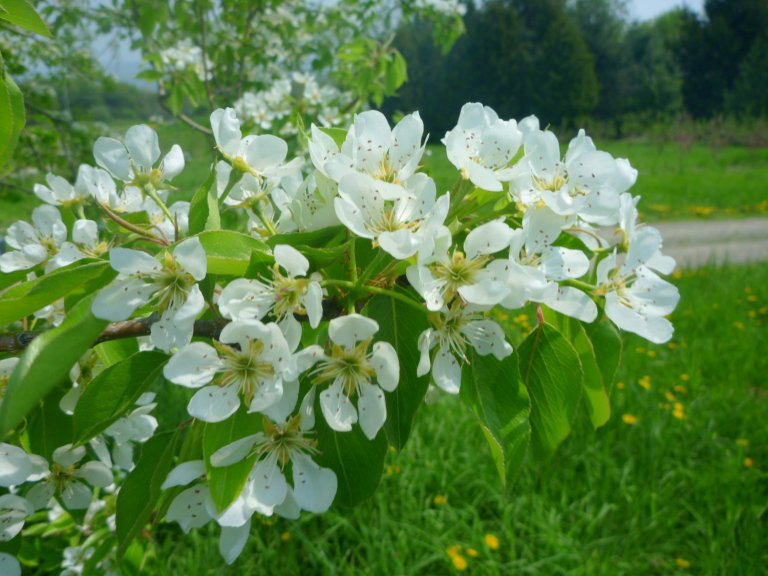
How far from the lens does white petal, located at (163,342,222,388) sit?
71 cm

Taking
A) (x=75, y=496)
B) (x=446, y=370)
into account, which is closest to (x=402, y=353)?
(x=446, y=370)

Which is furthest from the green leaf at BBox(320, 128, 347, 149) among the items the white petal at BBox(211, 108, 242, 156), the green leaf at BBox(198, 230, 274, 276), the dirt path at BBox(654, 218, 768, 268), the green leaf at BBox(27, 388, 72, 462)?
the dirt path at BBox(654, 218, 768, 268)

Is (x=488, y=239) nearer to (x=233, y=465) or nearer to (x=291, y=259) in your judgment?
(x=291, y=259)

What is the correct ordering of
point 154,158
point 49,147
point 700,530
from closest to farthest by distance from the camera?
point 154,158, point 700,530, point 49,147

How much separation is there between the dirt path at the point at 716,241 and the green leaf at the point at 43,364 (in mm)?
6409

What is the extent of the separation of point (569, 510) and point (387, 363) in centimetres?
199

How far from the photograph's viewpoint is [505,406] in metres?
0.77

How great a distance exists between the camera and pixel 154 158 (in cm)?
98

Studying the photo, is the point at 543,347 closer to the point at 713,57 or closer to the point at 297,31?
the point at 297,31

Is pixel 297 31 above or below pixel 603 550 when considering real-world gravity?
above

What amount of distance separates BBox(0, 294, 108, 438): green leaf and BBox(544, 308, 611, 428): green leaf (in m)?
0.60

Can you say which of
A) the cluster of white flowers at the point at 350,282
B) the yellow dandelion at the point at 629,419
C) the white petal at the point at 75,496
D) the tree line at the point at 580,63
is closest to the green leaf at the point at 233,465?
the cluster of white flowers at the point at 350,282

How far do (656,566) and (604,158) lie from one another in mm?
1926

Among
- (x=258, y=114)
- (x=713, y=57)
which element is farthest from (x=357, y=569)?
(x=713, y=57)
